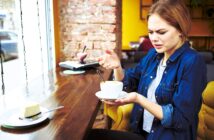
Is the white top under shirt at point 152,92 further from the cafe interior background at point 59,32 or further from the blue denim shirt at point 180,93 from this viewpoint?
the cafe interior background at point 59,32

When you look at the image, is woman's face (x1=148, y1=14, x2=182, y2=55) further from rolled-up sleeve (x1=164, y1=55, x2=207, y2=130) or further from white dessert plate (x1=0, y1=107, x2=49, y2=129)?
white dessert plate (x1=0, y1=107, x2=49, y2=129)

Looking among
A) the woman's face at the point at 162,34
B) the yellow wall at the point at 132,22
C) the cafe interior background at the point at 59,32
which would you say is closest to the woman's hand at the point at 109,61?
the woman's face at the point at 162,34

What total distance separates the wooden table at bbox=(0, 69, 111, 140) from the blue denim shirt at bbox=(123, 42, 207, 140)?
0.32 metres

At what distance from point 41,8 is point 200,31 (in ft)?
20.7

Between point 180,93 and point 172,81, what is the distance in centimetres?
9

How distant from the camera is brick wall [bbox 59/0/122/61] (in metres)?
2.60

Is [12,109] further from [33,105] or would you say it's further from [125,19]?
[125,19]

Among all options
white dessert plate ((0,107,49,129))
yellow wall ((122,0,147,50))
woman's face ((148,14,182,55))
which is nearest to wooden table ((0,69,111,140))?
white dessert plate ((0,107,49,129))

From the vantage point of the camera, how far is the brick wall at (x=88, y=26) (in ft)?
8.52

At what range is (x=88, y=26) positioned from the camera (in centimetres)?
263

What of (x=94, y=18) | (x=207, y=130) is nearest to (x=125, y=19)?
(x=94, y=18)

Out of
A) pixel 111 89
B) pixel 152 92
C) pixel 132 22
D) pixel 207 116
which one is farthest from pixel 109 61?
pixel 132 22

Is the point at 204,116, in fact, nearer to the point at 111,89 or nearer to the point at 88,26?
the point at 111,89

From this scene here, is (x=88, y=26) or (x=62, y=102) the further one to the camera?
(x=88, y=26)
